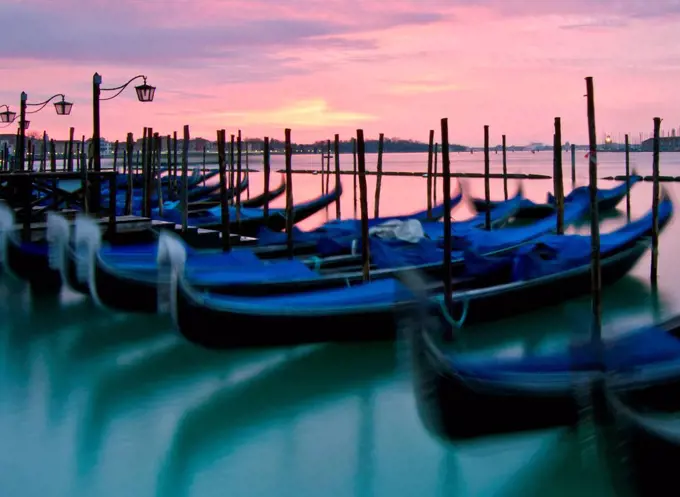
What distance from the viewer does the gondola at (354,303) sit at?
10.6 ft

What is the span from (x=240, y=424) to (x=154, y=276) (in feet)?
4.42

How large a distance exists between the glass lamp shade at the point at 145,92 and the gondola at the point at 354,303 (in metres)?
2.08

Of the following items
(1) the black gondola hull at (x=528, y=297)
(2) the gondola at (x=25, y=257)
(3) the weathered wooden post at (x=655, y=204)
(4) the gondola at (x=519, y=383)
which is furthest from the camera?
(3) the weathered wooden post at (x=655, y=204)

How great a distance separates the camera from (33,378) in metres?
3.56

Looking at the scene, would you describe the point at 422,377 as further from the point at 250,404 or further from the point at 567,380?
the point at 250,404

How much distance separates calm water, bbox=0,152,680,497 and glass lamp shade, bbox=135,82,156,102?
1.85m

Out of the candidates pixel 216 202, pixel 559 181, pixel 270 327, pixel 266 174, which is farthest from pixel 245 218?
pixel 270 327

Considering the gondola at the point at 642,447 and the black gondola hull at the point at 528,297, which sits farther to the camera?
the black gondola hull at the point at 528,297

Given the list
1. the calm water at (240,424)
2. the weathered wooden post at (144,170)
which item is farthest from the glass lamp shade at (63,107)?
the calm water at (240,424)

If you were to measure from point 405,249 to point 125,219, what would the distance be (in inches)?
91.5

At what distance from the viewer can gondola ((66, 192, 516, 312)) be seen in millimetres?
3895

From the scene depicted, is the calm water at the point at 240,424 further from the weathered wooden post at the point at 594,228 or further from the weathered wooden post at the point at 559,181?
the weathered wooden post at the point at 559,181

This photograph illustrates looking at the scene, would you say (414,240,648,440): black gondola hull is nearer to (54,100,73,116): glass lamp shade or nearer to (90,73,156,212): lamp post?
(90,73,156,212): lamp post

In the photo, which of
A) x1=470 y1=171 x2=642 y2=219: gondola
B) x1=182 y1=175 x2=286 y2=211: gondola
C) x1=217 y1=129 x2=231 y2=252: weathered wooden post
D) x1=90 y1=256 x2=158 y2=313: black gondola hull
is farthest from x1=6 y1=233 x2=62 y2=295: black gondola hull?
x1=470 y1=171 x2=642 y2=219: gondola
